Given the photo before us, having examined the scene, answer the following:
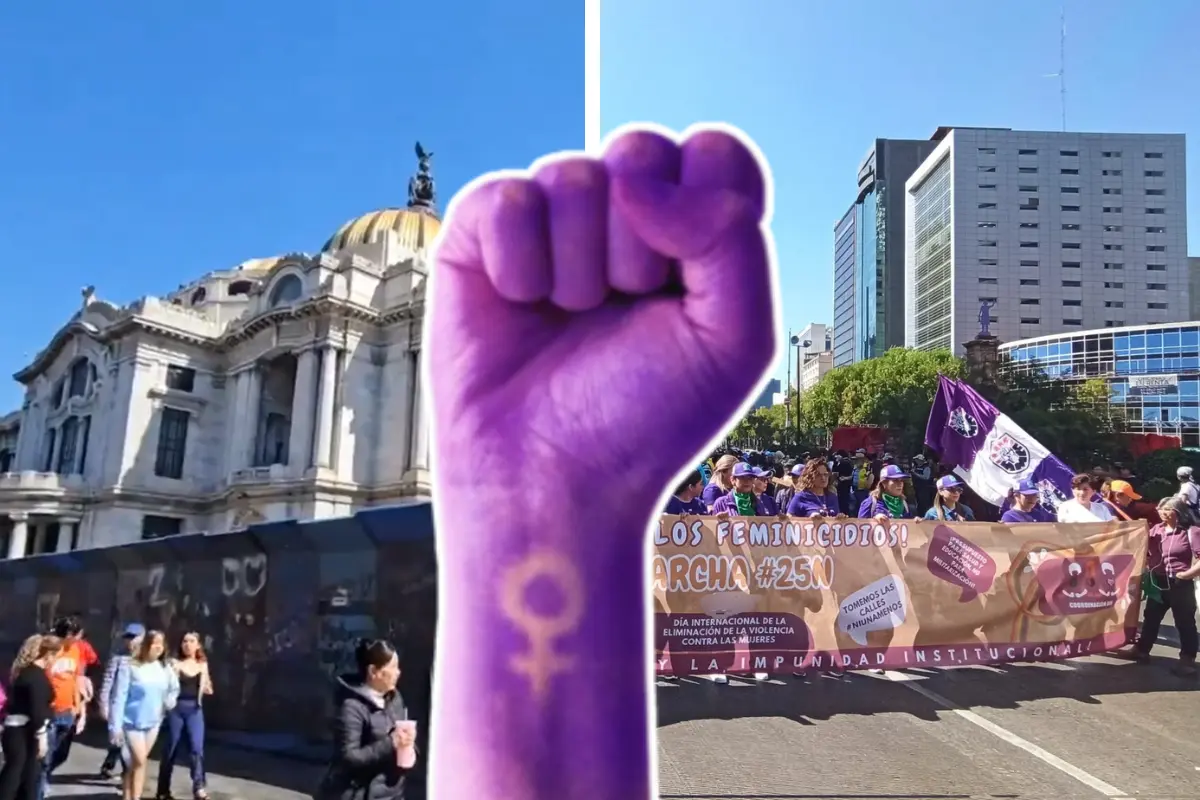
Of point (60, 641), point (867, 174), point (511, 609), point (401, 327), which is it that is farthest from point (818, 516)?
point (60, 641)

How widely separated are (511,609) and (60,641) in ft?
5.62

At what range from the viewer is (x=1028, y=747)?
1869 mm

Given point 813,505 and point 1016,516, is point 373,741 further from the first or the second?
point 1016,516

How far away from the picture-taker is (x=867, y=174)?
7.55 ft

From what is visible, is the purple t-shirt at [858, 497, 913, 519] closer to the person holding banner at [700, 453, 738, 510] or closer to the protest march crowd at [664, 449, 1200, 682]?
the protest march crowd at [664, 449, 1200, 682]

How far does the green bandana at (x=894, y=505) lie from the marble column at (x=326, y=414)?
173 centimetres

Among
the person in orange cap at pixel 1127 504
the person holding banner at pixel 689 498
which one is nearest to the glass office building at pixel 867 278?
the person holding banner at pixel 689 498

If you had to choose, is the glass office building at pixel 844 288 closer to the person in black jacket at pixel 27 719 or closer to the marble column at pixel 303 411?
the marble column at pixel 303 411

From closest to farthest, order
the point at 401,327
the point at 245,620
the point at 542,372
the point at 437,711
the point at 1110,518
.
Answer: the point at 542,372 → the point at 437,711 → the point at 245,620 → the point at 401,327 → the point at 1110,518

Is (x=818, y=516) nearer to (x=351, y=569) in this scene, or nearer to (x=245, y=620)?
(x=351, y=569)

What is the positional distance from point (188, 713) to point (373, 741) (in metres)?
0.72

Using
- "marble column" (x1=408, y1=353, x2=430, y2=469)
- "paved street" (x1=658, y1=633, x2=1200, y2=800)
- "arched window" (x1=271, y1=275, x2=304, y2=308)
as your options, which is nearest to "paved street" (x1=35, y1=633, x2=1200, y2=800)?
"paved street" (x1=658, y1=633, x2=1200, y2=800)

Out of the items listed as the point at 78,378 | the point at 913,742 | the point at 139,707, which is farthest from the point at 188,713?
the point at 913,742

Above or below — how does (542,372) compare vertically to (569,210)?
below
